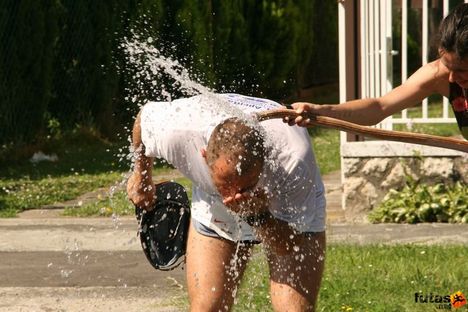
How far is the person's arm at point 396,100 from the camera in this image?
439 centimetres

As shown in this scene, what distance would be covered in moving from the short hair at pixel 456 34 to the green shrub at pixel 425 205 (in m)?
3.82

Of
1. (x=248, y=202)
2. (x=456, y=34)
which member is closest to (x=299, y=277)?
(x=248, y=202)

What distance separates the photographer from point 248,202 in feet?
12.9

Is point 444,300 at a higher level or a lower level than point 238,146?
lower

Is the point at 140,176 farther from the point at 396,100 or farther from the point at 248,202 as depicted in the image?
the point at 396,100

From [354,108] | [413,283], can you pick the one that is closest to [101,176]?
[413,283]

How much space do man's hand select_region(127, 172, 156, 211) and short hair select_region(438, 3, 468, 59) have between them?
4.23 ft

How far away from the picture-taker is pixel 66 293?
247 inches

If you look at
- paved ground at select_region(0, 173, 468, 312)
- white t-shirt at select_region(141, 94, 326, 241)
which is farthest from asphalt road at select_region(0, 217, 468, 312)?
white t-shirt at select_region(141, 94, 326, 241)

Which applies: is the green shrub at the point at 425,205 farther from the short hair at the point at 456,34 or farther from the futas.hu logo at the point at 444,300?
the short hair at the point at 456,34

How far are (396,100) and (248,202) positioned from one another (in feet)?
2.96

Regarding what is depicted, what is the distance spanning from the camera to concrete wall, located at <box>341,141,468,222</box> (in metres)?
7.90

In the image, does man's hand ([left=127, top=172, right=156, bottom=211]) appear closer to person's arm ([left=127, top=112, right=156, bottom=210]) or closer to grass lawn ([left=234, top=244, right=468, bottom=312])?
person's arm ([left=127, top=112, right=156, bottom=210])

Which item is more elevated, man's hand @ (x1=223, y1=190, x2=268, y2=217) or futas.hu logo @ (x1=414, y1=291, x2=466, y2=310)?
man's hand @ (x1=223, y1=190, x2=268, y2=217)
